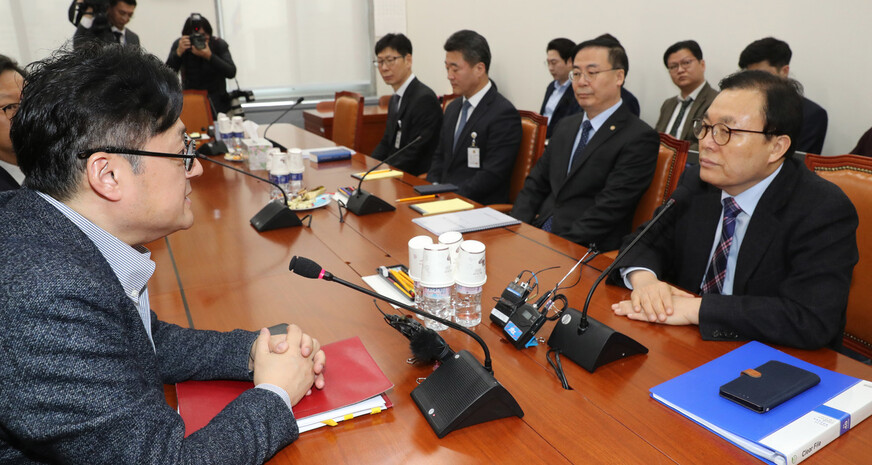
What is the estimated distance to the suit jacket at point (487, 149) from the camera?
3076mm

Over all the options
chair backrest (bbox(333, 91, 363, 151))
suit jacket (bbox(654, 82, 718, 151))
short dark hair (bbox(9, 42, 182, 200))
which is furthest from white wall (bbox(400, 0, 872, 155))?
short dark hair (bbox(9, 42, 182, 200))

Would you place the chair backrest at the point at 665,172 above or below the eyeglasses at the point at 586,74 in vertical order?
below

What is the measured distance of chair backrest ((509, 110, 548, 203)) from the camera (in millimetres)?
3020

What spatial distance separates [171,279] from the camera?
5.38 feet

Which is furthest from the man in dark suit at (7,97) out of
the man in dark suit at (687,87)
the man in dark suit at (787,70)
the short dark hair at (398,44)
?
the man in dark suit at (687,87)

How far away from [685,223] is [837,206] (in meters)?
0.40

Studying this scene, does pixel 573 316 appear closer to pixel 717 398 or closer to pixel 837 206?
pixel 717 398

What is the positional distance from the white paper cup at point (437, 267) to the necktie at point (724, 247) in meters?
0.84

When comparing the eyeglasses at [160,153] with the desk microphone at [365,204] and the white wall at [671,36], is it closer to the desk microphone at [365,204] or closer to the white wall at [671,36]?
the desk microphone at [365,204]

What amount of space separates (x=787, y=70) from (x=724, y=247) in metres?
2.25

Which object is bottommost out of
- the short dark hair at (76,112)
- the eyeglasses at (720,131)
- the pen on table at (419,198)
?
the pen on table at (419,198)

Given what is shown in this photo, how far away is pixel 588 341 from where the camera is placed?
1.17 metres

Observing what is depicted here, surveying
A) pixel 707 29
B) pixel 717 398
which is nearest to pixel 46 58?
pixel 717 398

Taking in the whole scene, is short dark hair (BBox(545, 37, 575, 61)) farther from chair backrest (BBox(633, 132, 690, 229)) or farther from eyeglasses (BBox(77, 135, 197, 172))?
eyeglasses (BBox(77, 135, 197, 172))
